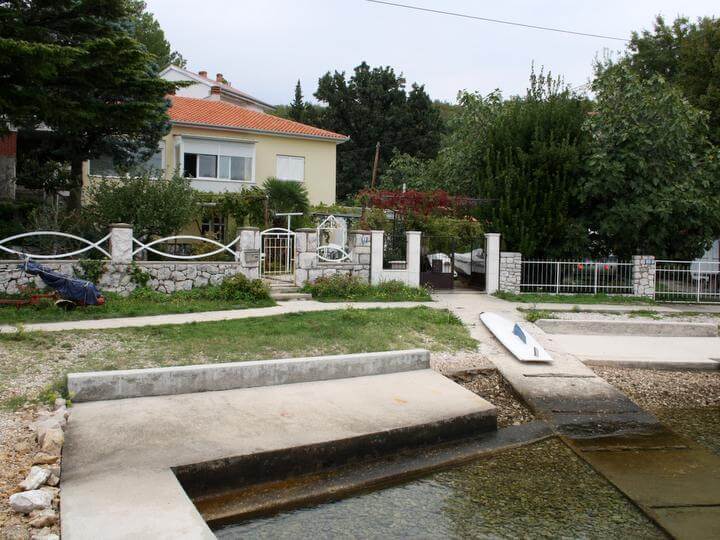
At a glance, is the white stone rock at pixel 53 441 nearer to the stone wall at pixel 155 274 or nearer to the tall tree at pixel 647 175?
the stone wall at pixel 155 274

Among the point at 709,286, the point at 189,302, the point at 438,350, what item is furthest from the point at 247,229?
the point at 709,286

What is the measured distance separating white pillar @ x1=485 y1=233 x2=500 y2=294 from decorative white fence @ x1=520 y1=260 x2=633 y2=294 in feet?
2.86

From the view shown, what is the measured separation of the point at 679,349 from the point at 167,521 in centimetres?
1225

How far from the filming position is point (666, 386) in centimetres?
1139

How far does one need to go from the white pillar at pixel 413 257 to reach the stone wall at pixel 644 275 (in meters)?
6.97

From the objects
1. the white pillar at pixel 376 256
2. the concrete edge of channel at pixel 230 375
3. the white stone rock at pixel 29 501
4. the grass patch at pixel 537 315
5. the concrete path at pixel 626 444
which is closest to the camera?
the white stone rock at pixel 29 501

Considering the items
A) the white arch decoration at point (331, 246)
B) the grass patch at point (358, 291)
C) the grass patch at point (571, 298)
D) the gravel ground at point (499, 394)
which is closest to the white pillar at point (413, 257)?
the grass patch at point (358, 291)

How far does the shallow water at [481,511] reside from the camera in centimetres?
600

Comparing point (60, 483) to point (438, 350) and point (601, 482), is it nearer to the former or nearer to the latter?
point (601, 482)

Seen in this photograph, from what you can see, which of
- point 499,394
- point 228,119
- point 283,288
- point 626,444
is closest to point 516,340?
point 499,394

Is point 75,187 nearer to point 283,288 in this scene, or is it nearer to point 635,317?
point 283,288

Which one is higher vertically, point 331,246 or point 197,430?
point 331,246

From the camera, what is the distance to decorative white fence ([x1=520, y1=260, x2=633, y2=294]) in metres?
20.7

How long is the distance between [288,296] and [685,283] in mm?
12593
